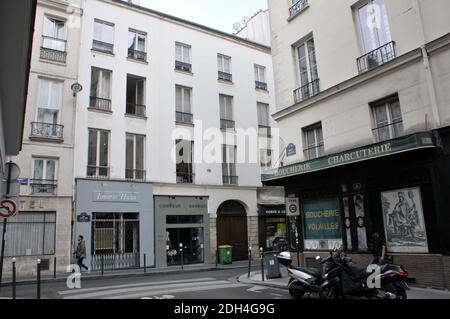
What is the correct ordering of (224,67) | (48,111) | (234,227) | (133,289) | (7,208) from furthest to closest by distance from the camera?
1. (224,67)
2. (234,227)
3. (48,111)
4. (133,289)
5. (7,208)

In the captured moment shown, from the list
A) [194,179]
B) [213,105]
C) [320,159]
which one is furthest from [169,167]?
[320,159]

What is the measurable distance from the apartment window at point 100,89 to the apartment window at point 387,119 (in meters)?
13.7

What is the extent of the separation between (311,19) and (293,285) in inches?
388

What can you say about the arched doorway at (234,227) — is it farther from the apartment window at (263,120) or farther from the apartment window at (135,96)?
the apartment window at (135,96)

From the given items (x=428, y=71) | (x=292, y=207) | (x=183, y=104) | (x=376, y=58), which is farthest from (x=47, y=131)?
(x=428, y=71)

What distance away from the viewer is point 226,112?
25562 mm

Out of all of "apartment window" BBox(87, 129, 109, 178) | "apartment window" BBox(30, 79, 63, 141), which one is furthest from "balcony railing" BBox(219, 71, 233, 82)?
"apartment window" BBox(30, 79, 63, 141)

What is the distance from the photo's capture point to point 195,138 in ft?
77.5

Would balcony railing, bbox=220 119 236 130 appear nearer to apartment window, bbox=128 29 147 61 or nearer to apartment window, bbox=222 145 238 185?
apartment window, bbox=222 145 238 185

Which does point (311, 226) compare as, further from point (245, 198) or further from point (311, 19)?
point (245, 198)

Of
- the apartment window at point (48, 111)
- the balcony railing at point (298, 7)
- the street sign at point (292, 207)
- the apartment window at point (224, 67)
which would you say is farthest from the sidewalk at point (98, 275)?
the apartment window at point (224, 67)

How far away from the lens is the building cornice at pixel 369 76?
10.6 metres

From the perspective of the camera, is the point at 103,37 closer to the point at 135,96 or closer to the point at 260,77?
the point at 135,96

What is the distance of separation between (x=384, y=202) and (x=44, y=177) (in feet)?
47.8
